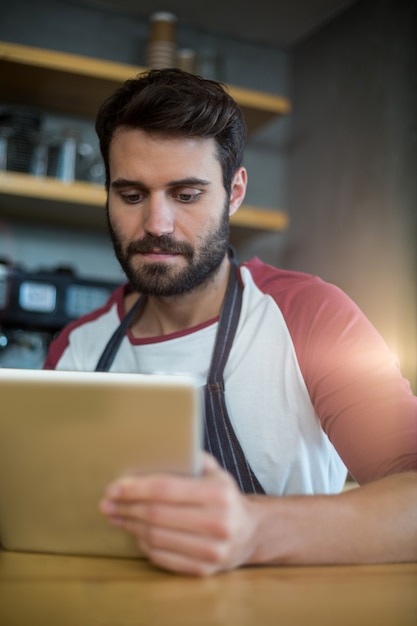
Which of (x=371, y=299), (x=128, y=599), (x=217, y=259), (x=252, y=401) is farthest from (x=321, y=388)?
(x=371, y=299)

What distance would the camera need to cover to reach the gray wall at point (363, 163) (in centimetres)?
226

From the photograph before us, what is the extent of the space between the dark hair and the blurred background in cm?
99

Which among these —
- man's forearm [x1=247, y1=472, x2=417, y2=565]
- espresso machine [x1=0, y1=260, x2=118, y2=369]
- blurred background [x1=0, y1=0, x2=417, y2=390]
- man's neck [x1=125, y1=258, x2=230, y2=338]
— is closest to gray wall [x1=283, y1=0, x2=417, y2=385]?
blurred background [x1=0, y1=0, x2=417, y2=390]

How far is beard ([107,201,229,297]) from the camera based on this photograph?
1.31 meters

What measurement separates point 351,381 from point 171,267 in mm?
399

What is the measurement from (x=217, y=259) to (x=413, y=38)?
1.30 meters

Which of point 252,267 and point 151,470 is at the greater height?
point 252,267

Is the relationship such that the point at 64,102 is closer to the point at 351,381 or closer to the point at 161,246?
the point at 161,246

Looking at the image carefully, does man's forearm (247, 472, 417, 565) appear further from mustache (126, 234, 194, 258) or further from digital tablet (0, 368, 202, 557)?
Result: mustache (126, 234, 194, 258)

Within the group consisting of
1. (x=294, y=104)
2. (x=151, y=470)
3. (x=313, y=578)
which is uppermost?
(x=294, y=104)

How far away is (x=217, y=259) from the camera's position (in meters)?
1.37

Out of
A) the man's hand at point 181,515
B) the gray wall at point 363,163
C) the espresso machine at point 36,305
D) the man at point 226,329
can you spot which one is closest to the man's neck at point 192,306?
the man at point 226,329

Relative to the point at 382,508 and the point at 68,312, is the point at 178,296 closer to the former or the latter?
the point at 382,508

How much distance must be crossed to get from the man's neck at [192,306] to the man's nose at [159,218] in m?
0.15
